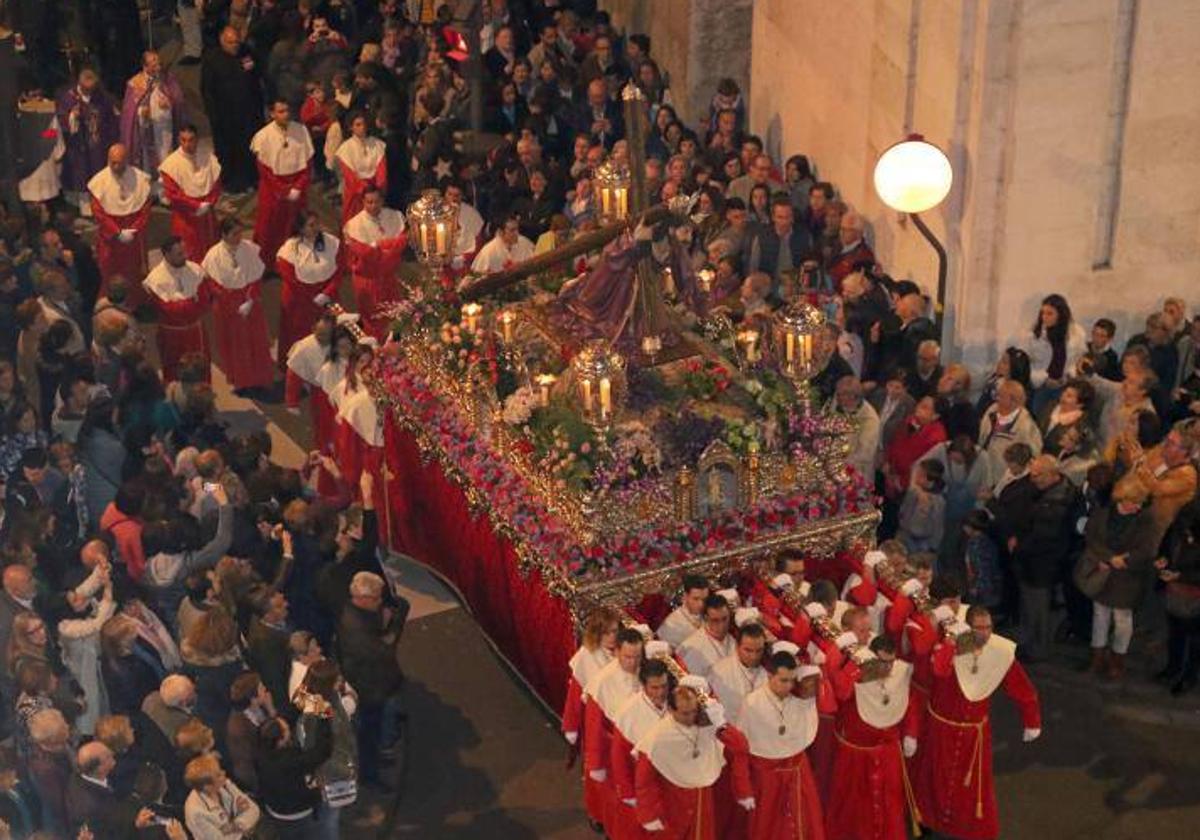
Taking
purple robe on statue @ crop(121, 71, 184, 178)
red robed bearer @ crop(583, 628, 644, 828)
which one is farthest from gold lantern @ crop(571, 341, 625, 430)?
purple robe on statue @ crop(121, 71, 184, 178)

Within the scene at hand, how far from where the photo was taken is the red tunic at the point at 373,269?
69.6ft

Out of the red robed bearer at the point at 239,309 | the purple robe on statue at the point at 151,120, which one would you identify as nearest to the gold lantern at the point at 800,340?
the red robed bearer at the point at 239,309

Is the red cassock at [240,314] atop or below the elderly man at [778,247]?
below

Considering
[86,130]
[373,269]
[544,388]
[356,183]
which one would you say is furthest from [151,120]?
[544,388]

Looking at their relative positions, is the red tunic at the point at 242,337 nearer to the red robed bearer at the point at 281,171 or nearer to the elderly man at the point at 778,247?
the red robed bearer at the point at 281,171

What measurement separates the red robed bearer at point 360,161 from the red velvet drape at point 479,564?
4.29 m

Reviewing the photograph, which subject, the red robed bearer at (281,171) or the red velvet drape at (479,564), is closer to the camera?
the red velvet drape at (479,564)

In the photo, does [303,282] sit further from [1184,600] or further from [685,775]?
[1184,600]

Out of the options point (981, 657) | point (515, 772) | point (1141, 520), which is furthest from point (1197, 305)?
point (515, 772)

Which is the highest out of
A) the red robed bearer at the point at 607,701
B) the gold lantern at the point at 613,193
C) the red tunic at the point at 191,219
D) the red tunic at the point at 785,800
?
the gold lantern at the point at 613,193

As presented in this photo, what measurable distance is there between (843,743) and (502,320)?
4.47m

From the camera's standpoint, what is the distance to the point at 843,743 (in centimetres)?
1507

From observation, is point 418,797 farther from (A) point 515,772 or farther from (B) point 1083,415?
(B) point 1083,415

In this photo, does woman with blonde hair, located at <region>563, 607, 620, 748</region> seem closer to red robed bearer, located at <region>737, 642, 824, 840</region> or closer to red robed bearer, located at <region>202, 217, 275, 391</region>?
red robed bearer, located at <region>737, 642, 824, 840</region>
